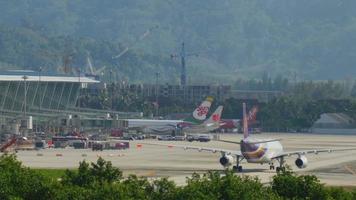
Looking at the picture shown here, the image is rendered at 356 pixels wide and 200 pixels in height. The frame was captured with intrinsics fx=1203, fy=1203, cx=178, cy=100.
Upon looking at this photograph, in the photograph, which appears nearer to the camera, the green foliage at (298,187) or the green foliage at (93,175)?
the green foliage at (298,187)

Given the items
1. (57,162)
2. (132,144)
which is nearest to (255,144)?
(57,162)

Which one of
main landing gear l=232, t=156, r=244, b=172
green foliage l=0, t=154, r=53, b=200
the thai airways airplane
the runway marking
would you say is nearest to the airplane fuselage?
the thai airways airplane

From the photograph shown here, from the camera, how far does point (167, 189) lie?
197 ft

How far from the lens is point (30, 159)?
125125 mm

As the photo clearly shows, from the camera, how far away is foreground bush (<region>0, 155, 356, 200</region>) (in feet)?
188

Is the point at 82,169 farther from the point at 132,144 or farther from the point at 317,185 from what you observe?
the point at 132,144

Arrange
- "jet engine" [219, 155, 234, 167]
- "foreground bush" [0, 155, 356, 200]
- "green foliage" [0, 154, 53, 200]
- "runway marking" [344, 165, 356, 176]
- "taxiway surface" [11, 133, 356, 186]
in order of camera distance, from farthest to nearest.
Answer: "runway marking" [344, 165, 356, 176]
"jet engine" [219, 155, 234, 167]
"taxiway surface" [11, 133, 356, 186]
"green foliage" [0, 154, 53, 200]
"foreground bush" [0, 155, 356, 200]

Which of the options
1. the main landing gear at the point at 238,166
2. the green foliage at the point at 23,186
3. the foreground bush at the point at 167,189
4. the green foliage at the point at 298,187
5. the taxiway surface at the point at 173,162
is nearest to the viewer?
the foreground bush at the point at 167,189

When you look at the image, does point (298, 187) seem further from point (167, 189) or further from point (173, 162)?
point (173, 162)

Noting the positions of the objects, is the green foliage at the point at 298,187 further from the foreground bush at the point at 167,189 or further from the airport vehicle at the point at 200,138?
the airport vehicle at the point at 200,138

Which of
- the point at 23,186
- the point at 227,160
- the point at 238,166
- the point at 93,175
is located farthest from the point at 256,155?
the point at 23,186

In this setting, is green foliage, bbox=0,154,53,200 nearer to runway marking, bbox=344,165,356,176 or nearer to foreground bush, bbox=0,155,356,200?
foreground bush, bbox=0,155,356,200

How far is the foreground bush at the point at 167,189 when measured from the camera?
188ft

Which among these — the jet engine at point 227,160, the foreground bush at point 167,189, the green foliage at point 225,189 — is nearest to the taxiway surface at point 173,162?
the jet engine at point 227,160
